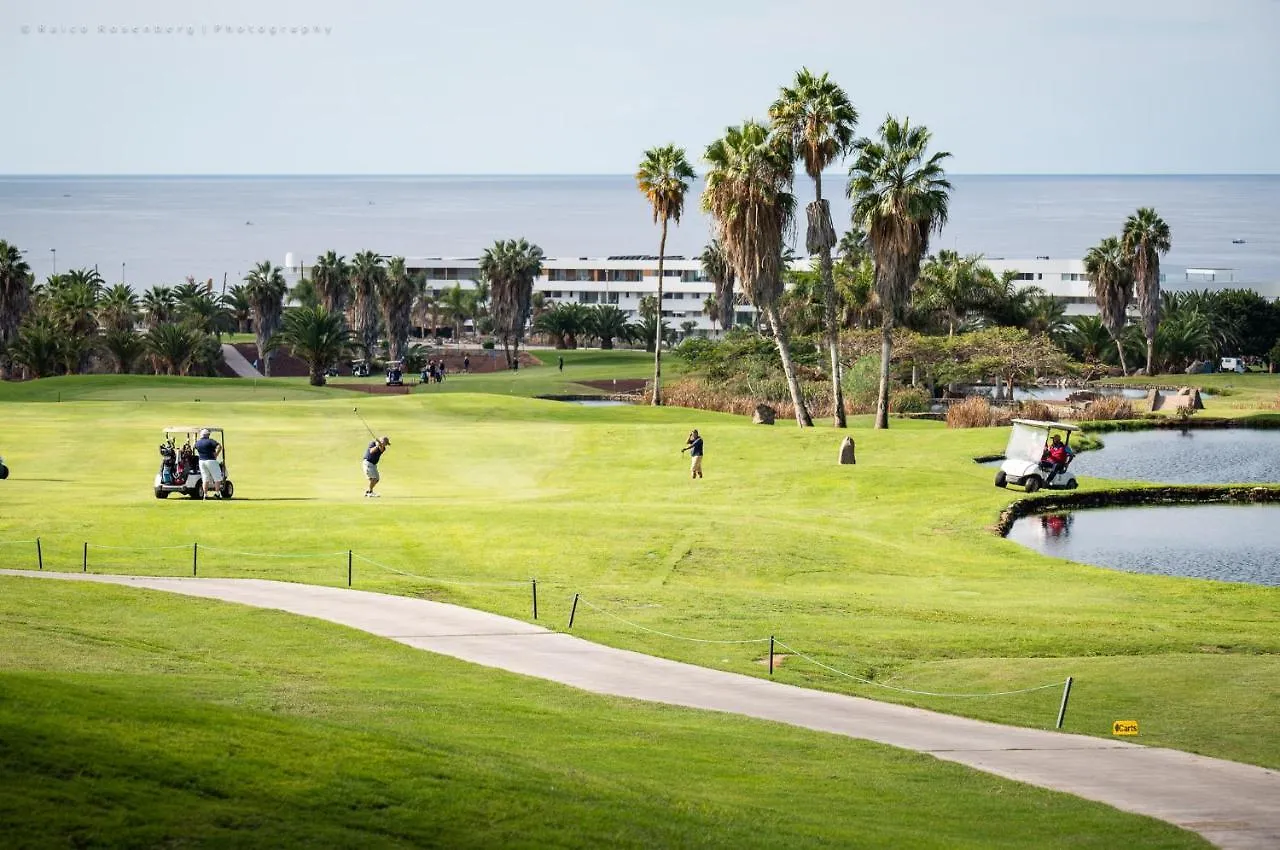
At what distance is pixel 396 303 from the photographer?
14012cm

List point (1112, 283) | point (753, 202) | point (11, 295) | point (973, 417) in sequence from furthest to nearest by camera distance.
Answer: point (1112, 283)
point (11, 295)
point (973, 417)
point (753, 202)

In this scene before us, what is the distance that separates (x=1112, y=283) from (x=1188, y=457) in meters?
57.4

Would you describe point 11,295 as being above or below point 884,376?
above

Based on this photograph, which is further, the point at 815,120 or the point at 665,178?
the point at 665,178

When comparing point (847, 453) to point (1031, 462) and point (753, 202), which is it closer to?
point (1031, 462)

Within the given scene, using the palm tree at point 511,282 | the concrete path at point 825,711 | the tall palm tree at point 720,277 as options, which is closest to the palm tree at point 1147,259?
the tall palm tree at point 720,277

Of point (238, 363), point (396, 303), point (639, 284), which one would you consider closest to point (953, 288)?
point (396, 303)

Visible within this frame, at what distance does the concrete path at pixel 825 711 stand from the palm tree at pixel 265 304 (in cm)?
10699

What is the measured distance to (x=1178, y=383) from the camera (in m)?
103

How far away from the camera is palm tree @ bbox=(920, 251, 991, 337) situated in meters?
106

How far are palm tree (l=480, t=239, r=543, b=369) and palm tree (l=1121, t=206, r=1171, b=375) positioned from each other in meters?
52.8

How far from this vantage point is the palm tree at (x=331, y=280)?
146m

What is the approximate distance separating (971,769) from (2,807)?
11.0m

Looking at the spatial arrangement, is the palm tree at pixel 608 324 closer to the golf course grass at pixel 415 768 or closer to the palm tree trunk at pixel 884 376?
the palm tree trunk at pixel 884 376
